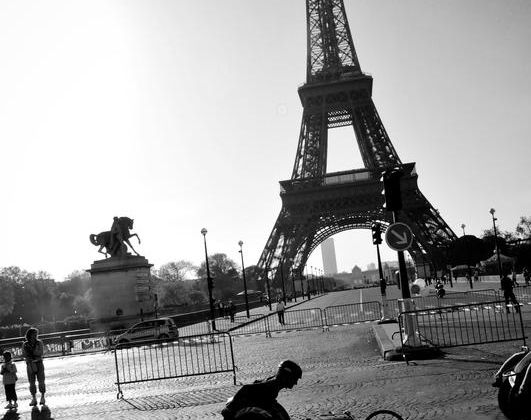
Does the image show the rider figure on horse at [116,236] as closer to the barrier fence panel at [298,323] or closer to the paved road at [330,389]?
the barrier fence panel at [298,323]

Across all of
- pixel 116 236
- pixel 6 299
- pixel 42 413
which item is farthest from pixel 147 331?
pixel 6 299

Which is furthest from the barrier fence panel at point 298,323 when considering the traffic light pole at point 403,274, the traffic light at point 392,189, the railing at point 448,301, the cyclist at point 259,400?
the cyclist at point 259,400

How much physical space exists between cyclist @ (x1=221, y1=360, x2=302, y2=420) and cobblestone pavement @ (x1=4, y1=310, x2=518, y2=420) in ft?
11.8

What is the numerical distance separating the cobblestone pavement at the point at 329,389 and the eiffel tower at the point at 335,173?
5432cm

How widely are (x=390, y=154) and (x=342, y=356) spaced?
197 feet

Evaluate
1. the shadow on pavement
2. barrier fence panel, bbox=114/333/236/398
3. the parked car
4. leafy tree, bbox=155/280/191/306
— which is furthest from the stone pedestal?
leafy tree, bbox=155/280/191/306

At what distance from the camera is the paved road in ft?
29.1

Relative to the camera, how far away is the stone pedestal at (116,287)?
120 feet

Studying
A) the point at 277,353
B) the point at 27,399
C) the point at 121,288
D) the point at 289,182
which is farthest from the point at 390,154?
the point at 27,399

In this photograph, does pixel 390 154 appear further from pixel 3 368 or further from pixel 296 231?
pixel 3 368

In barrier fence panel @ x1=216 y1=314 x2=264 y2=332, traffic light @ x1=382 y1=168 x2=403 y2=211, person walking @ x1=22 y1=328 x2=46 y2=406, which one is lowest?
barrier fence panel @ x1=216 y1=314 x2=264 y2=332

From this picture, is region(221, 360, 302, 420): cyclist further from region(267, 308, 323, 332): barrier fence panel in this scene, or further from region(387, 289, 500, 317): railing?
region(387, 289, 500, 317): railing

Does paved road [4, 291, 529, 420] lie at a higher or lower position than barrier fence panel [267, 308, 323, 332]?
higher

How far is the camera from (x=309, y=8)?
7556 centimetres
